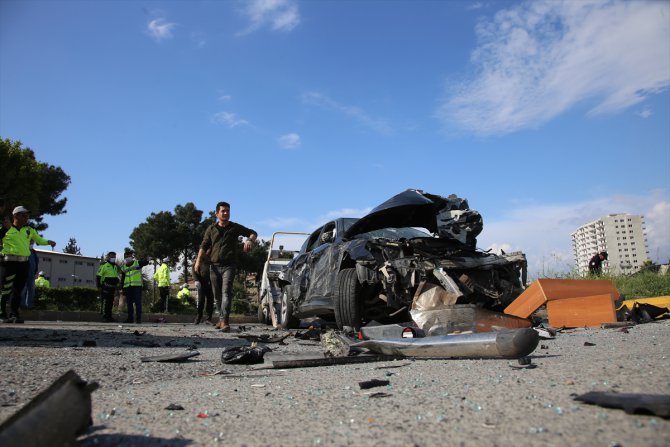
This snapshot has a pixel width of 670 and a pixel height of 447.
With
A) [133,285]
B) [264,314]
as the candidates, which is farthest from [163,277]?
[264,314]

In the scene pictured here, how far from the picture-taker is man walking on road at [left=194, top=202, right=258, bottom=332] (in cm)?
799

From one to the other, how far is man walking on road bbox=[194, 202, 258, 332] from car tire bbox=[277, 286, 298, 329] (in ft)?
3.11

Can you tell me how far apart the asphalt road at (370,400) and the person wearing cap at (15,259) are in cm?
515

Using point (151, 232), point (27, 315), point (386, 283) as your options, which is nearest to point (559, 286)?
point (386, 283)

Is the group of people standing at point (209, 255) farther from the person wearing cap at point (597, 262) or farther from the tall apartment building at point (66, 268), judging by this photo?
the tall apartment building at point (66, 268)

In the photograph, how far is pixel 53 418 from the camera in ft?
4.71

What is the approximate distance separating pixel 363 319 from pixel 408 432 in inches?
158

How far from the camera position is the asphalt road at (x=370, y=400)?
66.1 inches

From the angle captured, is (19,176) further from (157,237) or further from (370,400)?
(370,400)

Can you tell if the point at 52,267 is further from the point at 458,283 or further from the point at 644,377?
the point at 644,377

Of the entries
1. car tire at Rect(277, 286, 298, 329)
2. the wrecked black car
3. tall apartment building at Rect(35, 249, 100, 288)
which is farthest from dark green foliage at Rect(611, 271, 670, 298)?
tall apartment building at Rect(35, 249, 100, 288)

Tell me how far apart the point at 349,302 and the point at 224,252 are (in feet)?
10.7

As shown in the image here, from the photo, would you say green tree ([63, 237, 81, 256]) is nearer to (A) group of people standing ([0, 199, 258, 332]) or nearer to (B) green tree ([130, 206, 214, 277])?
(B) green tree ([130, 206, 214, 277])

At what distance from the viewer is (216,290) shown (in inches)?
327
